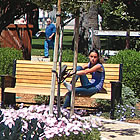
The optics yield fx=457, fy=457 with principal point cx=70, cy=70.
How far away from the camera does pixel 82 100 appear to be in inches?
340

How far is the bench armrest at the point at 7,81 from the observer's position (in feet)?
24.6

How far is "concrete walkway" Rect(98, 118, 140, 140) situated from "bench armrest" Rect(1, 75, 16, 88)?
1844mm

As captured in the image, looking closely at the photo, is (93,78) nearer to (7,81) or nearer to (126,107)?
(126,107)

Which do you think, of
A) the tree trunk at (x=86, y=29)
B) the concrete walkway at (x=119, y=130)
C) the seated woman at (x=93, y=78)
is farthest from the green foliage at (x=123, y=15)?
the concrete walkway at (x=119, y=130)

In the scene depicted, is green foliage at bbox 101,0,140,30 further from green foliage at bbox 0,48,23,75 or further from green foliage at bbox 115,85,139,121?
green foliage at bbox 115,85,139,121

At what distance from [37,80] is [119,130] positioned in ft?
7.66

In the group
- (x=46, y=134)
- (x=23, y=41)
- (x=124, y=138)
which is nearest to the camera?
(x=46, y=134)

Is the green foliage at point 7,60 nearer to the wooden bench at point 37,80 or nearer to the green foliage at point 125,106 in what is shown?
the wooden bench at point 37,80

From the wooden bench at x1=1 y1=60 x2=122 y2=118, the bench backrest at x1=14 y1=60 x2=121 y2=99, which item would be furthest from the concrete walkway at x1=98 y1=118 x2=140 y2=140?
the bench backrest at x1=14 y1=60 x2=121 y2=99

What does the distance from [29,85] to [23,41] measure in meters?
6.31

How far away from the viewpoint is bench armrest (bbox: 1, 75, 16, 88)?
7488 millimetres

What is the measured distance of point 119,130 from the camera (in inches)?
241

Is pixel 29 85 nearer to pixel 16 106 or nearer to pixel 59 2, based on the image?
pixel 16 106

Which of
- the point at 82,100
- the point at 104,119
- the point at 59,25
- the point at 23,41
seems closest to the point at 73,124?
the point at 59,25
